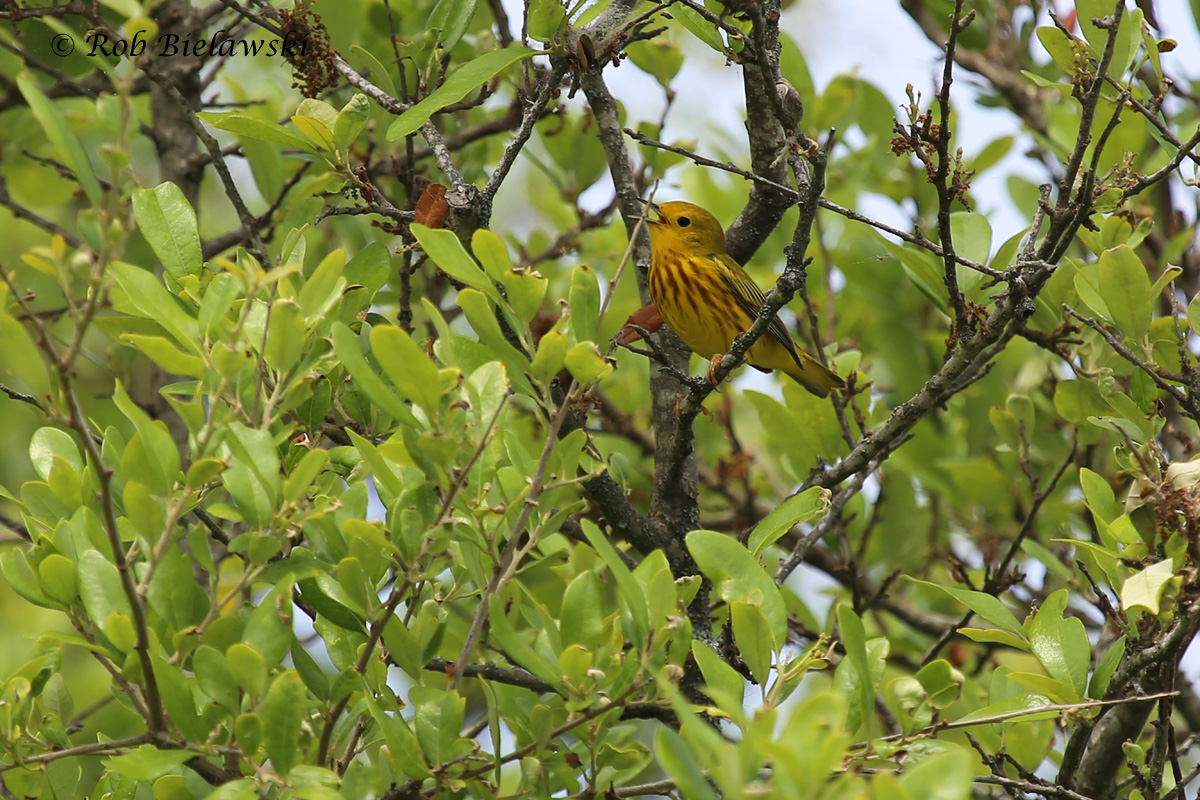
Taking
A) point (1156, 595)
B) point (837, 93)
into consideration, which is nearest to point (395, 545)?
point (1156, 595)

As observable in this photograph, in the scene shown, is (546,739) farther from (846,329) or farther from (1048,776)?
(846,329)

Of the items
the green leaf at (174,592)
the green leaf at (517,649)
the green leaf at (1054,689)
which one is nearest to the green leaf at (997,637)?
the green leaf at (1054,689)

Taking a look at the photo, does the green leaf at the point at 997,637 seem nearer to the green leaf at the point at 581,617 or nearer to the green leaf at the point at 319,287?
the green leaf at the point at 581,617

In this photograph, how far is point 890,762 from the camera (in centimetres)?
196

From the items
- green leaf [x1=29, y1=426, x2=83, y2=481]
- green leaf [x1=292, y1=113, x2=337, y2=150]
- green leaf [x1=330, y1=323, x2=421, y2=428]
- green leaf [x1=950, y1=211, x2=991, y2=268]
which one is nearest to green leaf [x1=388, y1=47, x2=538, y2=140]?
green leaf [x1=292, y1=113, x2=337, y2=150]

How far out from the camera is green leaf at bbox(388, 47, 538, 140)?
244cm

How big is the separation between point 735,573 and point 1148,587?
83cm

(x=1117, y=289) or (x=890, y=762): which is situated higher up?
(x=1117, y=289)

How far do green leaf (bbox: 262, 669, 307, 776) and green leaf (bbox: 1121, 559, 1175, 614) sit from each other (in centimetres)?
152

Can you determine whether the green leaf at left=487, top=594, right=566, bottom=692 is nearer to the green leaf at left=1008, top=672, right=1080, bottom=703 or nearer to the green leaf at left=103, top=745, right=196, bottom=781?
the green leaf at left=103, top=745, right=196, bottom=781

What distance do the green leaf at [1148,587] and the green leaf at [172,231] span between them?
2.03m

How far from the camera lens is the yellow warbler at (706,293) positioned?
4.69 meters

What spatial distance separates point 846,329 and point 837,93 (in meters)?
1.13

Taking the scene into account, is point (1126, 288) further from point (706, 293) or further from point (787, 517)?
point (706, 293)
